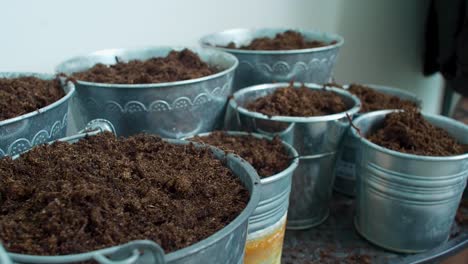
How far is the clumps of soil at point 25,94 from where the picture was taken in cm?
70

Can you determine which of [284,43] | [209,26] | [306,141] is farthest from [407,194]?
[209,26]

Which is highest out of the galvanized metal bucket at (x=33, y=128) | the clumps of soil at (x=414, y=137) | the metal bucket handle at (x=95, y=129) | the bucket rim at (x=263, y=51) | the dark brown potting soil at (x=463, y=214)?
the bucket rim at (x=263, y=51)

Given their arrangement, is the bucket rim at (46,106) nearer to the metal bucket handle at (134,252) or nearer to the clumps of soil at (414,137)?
the metal bucket handle at (134,252)

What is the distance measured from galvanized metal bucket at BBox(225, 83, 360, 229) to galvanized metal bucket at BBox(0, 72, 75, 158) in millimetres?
379

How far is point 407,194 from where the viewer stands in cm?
91

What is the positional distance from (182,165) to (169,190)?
6cm

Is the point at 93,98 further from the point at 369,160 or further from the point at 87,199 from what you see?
the point at 369,160

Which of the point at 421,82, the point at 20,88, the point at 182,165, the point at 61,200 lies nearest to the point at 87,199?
the point at 61,200

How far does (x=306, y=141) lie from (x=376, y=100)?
1.25 ft

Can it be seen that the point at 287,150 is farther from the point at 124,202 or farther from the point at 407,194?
the point at 124,202

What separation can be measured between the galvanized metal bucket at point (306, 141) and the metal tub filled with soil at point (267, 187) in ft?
0.16

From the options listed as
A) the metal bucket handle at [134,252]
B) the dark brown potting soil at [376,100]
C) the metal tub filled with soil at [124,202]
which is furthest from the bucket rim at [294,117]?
the metal bucket handle at [134,252]

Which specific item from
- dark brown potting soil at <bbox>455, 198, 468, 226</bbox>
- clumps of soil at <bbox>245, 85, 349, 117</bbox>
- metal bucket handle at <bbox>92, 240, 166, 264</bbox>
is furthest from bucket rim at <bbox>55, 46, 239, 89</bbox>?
dark brown potting soil at <bbox>455, 198, 468, 226</bbox>

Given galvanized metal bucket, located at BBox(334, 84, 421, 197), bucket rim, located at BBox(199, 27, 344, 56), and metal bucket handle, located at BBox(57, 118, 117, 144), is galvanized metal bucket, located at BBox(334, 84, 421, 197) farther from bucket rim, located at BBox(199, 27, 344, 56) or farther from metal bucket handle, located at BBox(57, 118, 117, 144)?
metal bucket handle, located at BBox(57, 118, 117, 144)
